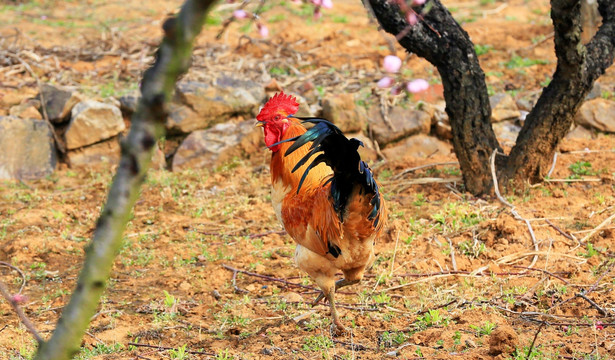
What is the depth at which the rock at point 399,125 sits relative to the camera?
7.96 meters

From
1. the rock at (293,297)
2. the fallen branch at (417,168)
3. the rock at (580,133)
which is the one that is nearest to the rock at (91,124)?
the fallen branch at (417,168)

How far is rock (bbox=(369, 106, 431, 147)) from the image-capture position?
26.1 feet

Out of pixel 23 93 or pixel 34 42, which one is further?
pixel 34 42

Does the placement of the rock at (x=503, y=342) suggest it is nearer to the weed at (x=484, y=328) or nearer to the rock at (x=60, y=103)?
the weed at (x=484, y=328)

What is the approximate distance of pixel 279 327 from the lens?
13.9 ft

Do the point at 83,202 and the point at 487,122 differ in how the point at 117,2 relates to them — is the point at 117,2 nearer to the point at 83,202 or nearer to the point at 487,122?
the point at 83,202

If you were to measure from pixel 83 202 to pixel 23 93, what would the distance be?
93.9 inches

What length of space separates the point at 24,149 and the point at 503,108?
→ 619cm

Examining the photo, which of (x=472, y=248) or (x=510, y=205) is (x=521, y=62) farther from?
(x=472, y=248)

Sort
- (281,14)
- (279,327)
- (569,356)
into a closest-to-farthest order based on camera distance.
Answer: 1. (569,356)
2. (279,327)
3. (281,14)

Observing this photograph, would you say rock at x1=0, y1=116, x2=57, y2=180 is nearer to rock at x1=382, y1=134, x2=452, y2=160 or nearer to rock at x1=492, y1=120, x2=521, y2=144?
rock at x1=382, y1=134, x2=452, y2=160

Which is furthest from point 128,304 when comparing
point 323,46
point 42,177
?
point 323,46

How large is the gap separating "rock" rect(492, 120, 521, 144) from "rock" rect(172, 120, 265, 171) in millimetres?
3092

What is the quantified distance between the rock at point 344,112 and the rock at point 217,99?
38.0 inches
